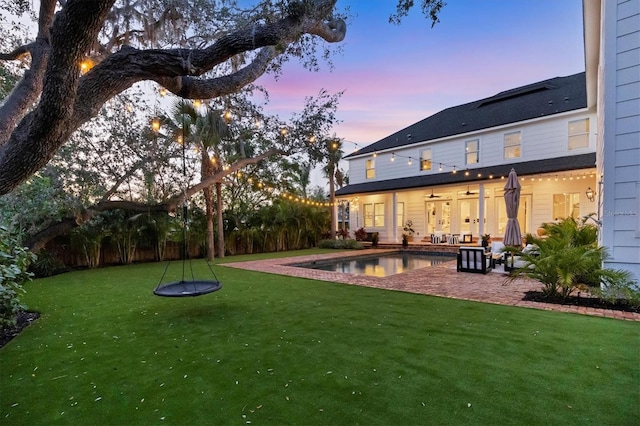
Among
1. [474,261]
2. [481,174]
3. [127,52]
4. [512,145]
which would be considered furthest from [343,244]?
[127,52]

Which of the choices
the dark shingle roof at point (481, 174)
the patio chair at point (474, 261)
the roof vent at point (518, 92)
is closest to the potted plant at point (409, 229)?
the dark shingle roof at point (481, 174)

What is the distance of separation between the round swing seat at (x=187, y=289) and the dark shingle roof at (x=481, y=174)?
13.1m

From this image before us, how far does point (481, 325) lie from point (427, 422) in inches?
105

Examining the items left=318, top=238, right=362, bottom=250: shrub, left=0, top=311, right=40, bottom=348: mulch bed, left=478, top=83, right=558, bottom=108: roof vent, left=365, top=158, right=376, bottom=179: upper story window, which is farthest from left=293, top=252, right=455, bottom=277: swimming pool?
left=478, top=83, right=558, bottom=108: roof vent

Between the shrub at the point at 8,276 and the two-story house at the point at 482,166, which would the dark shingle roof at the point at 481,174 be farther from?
the shrub at the point at 8,276

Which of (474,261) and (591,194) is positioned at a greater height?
(591,194)

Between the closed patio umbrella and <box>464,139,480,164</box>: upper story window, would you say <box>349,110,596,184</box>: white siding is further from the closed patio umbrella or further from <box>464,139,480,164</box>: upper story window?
the closed patio umbrella

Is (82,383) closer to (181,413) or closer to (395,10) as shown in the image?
(181,413)

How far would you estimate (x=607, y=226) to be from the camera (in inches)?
234

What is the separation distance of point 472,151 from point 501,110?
265cm

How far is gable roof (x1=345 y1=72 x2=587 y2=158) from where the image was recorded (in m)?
14.5

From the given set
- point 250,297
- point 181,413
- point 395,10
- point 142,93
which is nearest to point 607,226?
point 395,10

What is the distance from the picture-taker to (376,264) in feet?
41.3

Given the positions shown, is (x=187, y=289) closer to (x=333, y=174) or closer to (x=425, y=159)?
Answer: (x=333, y=174)
